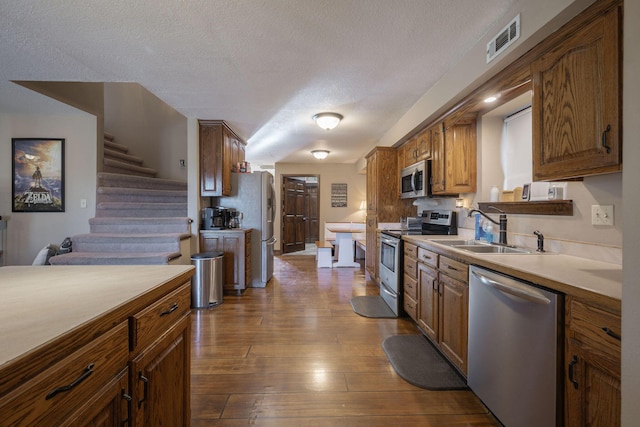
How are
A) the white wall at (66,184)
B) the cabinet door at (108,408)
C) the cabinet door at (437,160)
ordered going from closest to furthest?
the cabinet door at (108,408) → the cabinet door at (437,160) → the white wall at (66,184)

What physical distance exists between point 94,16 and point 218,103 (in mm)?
1524

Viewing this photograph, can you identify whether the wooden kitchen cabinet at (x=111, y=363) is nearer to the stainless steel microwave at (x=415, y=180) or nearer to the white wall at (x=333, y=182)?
the stainless steel microwave at (x=415, y=180)

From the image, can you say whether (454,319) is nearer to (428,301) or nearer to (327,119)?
(428,301)

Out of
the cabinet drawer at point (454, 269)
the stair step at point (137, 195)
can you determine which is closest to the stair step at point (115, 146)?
the stair step at point (137, 195)

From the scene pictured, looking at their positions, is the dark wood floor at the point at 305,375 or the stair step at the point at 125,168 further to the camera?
the stair step at the point at 125,168

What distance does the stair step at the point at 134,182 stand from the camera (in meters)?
3.97

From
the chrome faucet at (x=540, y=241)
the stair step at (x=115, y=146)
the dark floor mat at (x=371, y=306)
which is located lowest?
the dark floor mat at (x=371, y=306)

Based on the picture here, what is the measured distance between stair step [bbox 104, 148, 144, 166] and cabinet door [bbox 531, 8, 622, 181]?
18.4ft

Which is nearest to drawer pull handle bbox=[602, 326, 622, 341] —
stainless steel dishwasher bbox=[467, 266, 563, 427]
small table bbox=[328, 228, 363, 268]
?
stainless steel dishwasher bbox=[467, 266, 563, 427]

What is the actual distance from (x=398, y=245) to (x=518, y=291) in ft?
5.70

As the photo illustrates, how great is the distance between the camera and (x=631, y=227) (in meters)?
0.85

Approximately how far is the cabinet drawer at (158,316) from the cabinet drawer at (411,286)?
6.79 ft

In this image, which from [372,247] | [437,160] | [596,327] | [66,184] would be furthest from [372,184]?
[66,184]

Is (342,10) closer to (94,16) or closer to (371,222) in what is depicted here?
(94,16)
